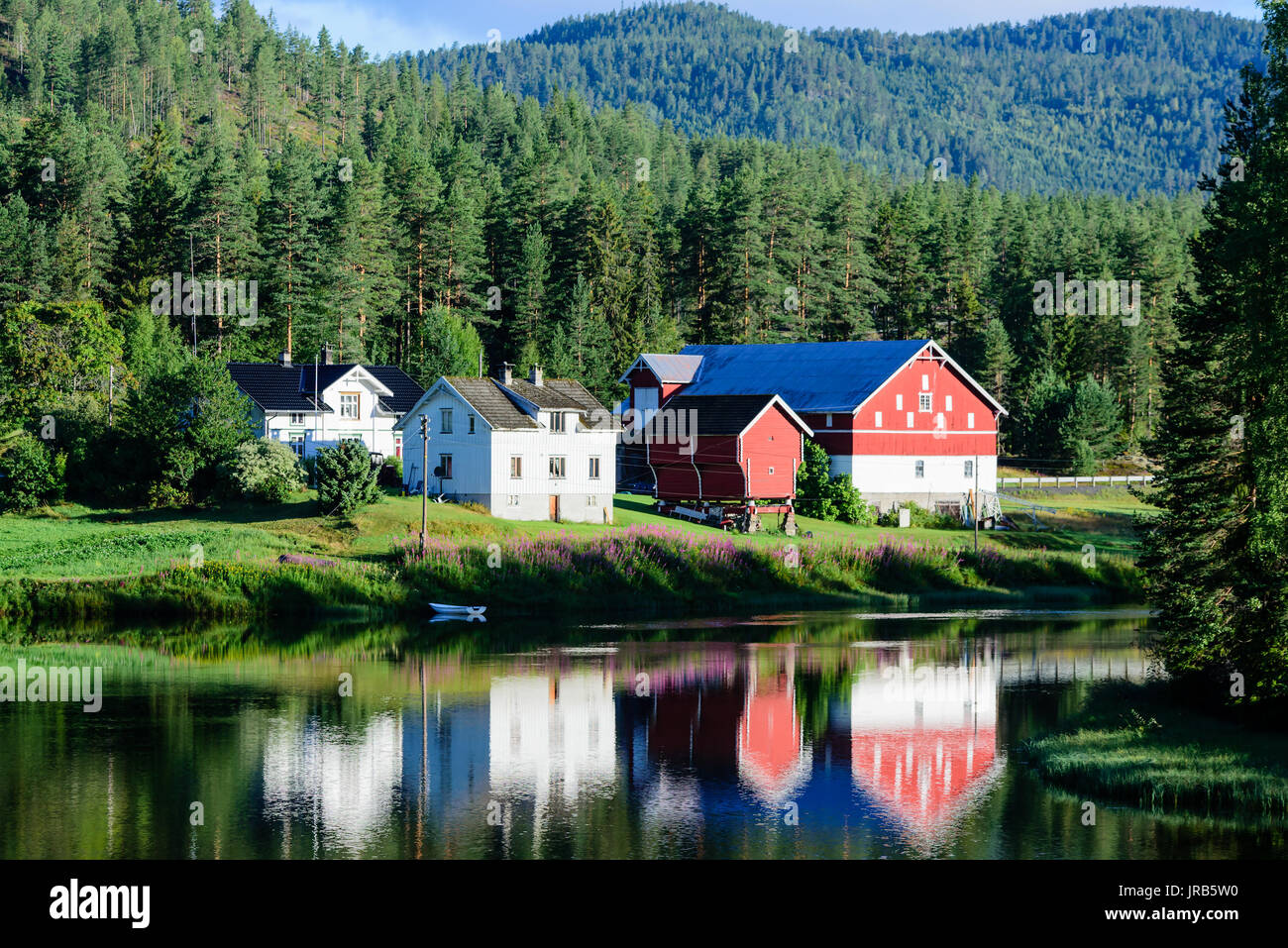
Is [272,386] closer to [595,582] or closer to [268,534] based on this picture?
[268,534]

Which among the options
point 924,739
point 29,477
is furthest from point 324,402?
point 924,739

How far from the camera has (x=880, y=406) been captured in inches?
3391

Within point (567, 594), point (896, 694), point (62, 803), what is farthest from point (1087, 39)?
point (62, 803)

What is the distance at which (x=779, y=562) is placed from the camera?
68.3 metres

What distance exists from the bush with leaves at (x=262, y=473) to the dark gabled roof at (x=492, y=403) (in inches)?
382

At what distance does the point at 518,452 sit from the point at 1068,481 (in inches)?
1857

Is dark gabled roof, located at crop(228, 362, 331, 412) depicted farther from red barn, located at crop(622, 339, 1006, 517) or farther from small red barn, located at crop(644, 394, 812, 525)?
small red barn, located at crop(644, 394, 812, 525)

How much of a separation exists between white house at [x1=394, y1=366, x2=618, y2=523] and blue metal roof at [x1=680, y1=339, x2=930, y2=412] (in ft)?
53.2

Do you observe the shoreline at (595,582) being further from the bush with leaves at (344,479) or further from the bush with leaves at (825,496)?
the bush with leaves at (825,496)

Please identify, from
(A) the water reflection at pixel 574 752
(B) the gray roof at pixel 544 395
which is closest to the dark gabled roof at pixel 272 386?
(B) the gray roof at pixel 544 395

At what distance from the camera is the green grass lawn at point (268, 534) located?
59625 millimetres

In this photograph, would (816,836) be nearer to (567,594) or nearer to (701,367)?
(567,594)

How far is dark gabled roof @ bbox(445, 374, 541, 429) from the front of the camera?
244 ft

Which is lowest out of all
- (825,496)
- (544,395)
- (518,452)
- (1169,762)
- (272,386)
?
(1169,762)
